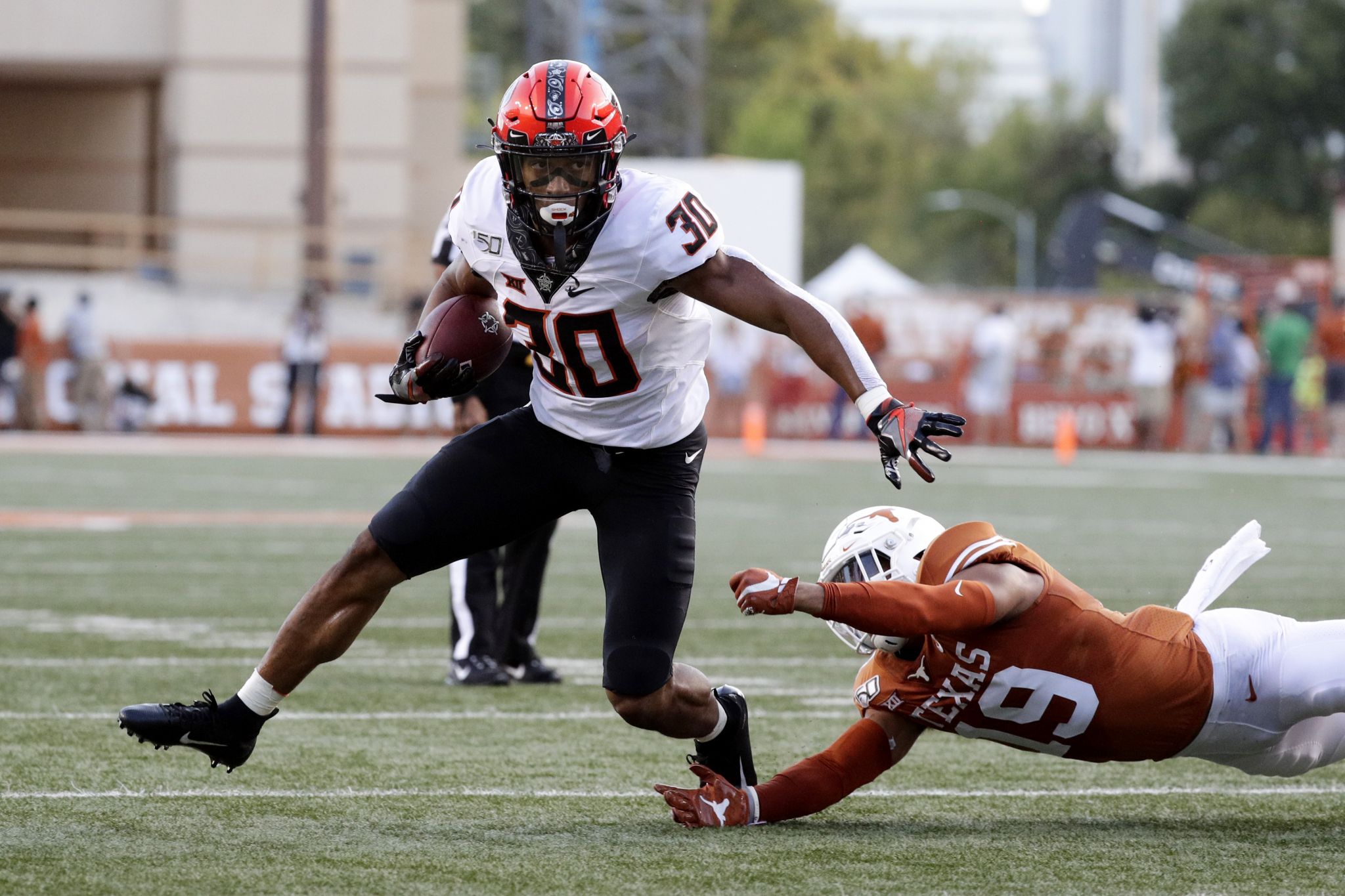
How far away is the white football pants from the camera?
4.30m

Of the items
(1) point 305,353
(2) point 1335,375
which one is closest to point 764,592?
(1) point 305,353

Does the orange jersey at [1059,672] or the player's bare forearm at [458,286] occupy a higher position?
the player's bare forearm at [458,286]

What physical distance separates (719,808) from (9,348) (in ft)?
60.8

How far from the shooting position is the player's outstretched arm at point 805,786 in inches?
177

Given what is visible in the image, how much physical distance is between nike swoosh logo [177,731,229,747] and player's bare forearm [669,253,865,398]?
1.54 m

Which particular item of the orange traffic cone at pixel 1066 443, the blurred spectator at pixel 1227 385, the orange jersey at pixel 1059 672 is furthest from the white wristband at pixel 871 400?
the blurred spectator at pixel 1227 385

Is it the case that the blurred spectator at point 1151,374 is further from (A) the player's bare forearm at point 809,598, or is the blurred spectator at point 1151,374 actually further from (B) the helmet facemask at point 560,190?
(A) the player's bare forearm at point 809,598

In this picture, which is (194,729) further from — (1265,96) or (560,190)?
(1265,96)

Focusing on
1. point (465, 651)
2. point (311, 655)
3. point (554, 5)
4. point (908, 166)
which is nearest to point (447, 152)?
point (554, 5)

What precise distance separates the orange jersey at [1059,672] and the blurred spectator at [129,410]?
61.0ft

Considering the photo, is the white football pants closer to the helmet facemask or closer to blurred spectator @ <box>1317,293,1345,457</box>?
the helmet facemask

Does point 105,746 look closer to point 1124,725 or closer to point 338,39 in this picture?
point 1124,725

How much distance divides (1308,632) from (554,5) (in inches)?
1323

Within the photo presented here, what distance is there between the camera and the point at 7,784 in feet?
15.9
